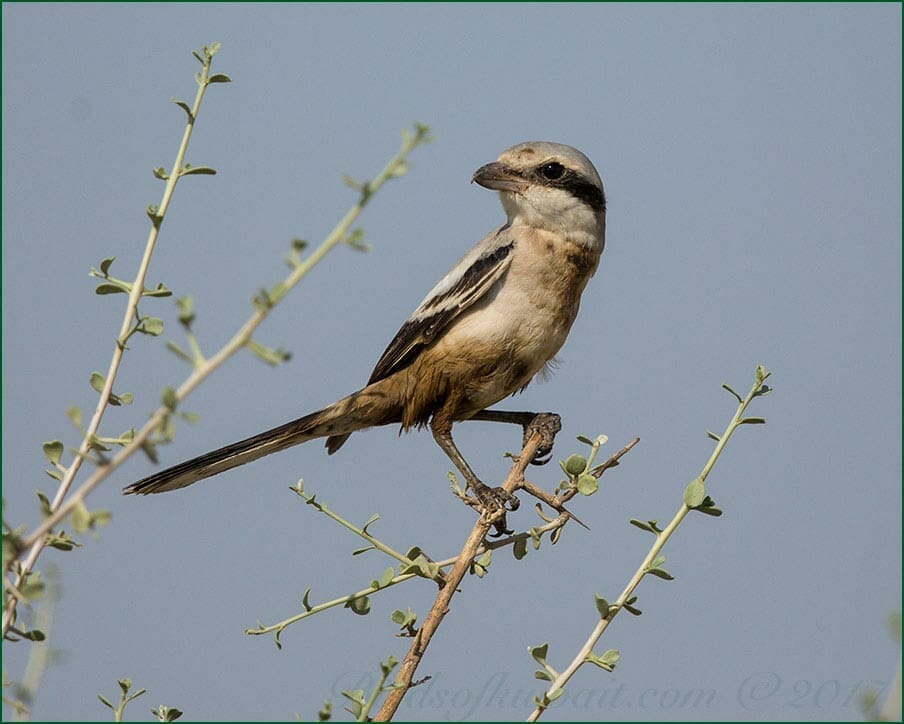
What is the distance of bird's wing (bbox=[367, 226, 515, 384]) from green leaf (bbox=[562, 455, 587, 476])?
230 cm

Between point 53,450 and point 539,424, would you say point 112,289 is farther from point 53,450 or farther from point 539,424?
point 539,424

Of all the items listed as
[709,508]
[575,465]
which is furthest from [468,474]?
[709,508]

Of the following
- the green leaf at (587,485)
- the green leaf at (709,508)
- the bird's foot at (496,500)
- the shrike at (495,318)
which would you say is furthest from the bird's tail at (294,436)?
the green leaf at (709,508)

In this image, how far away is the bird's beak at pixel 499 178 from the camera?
5.36 m

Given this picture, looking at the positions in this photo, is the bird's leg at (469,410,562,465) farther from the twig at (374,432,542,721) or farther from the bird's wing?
the twig at (374,432,542,721)

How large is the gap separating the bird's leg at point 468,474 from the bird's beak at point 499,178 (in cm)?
123

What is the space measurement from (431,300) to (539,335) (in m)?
0.62

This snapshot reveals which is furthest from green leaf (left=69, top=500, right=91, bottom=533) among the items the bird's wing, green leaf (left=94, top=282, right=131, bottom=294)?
the bird's wing

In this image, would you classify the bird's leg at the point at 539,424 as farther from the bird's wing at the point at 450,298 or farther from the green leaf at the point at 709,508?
the green leaf at the point at 709,508

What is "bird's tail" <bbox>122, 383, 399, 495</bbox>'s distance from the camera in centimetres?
459

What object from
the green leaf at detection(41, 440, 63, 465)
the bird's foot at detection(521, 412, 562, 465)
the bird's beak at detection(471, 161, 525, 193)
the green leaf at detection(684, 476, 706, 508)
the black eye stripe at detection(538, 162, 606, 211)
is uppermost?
the black eye stripe at detection(538, 162, 606, 211)

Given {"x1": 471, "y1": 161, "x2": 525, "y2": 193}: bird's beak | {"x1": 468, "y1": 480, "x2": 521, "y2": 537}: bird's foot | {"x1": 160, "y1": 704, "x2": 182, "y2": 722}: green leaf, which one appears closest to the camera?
{"x1": 160, "y1": 704, "x2": 182, "y2": 722}: green leaf

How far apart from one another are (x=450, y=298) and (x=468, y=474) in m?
0.88

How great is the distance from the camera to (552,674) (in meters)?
2.52
